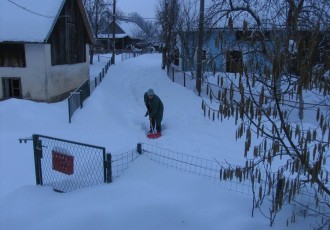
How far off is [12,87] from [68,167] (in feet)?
39.0

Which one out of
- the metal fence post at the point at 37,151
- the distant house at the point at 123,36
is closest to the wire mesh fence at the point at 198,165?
the metal fence post at the point at 37,151

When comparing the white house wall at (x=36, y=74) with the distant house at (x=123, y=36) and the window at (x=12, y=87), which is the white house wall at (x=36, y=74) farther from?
the distant house at (x=123, y=36)

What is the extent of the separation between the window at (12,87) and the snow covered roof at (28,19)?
6.59 ft

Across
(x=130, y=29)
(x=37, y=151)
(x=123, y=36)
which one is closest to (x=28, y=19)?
(x=37, y=151)

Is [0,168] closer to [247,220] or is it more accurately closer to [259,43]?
[247,220]

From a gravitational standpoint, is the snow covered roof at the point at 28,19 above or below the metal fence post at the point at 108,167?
above

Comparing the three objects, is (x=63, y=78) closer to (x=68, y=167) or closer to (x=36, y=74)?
(x=36, y=74)

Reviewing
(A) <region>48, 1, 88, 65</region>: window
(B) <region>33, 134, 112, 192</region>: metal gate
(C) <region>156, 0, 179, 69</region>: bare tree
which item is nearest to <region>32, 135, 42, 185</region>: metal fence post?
(B) <region>33, 134, 112, 192</region>: metal gate

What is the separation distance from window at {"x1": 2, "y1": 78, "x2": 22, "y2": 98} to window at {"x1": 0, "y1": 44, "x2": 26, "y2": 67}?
2.33 feet

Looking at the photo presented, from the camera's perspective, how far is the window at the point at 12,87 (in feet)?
54.1

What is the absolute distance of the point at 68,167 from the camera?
6.20 meters

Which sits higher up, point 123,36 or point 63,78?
point 123,36

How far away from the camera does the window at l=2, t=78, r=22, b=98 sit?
16500 mm

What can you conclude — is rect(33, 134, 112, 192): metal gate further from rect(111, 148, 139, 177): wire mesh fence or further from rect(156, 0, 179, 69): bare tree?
rect(156, 0, 179, 69): bare tree
